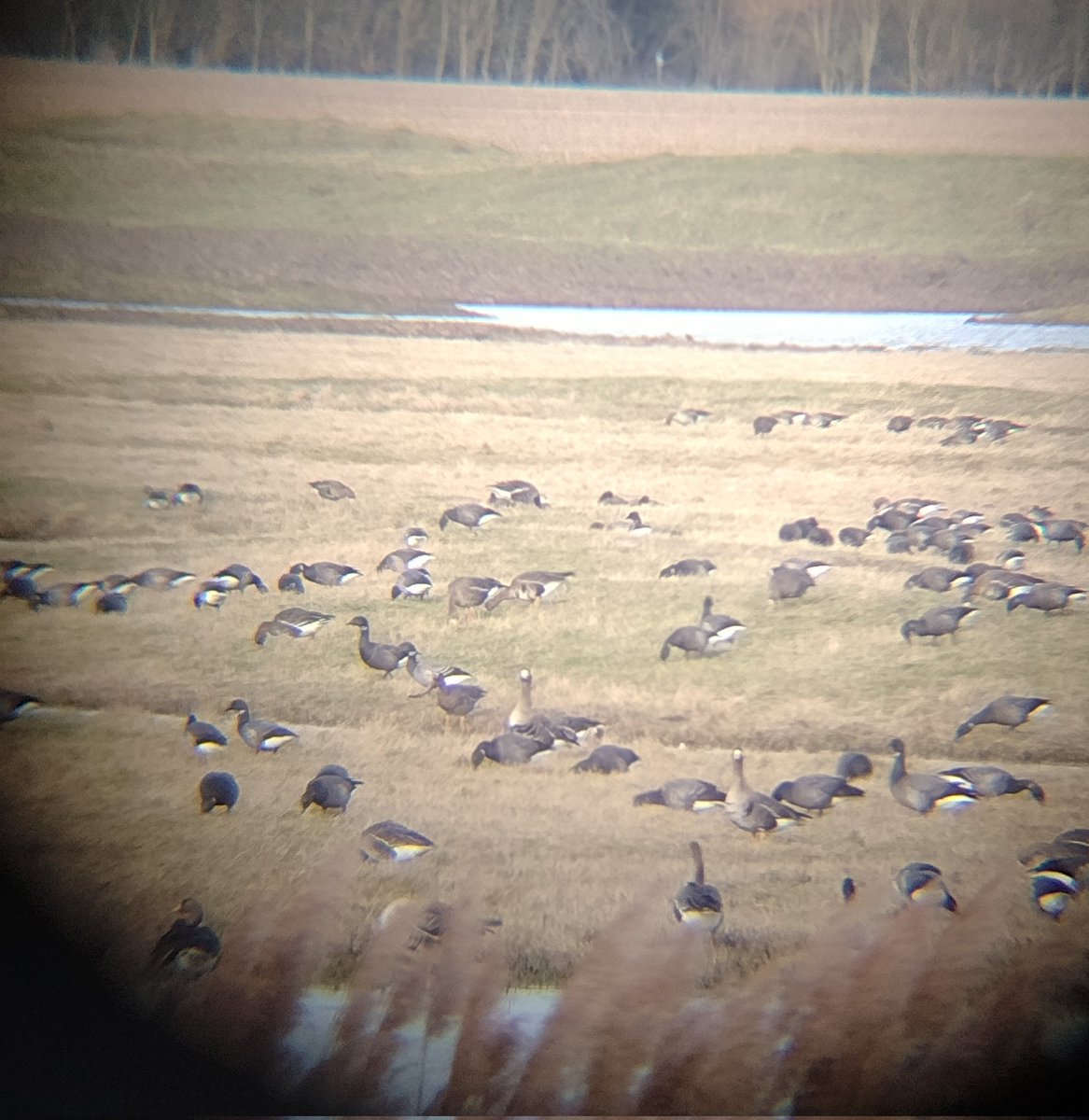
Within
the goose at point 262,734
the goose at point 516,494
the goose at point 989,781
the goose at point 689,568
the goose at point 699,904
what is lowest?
the goose at point 699,904

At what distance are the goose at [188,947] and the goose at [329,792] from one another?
0.96ft

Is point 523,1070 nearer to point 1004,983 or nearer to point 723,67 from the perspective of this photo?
point 1004,983

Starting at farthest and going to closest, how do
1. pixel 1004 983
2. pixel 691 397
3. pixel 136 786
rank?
pixel 691 397
pixel 136 786
pixel 1004 983

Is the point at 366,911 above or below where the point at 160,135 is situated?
below

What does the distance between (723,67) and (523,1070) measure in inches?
94.9

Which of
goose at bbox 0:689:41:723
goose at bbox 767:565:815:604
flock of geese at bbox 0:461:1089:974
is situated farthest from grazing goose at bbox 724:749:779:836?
goose at bbox 0:689:41:723

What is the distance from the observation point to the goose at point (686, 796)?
6.84 ft

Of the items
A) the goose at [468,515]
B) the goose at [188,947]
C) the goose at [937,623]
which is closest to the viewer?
the goose at [188,947]

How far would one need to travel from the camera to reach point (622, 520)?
285 centimetres

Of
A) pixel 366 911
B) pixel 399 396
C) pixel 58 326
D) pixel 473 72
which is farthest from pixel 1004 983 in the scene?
pixel 58 326

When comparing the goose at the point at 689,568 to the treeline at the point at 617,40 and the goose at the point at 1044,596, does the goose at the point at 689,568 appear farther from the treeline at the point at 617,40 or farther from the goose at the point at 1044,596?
the treeline at the point at 617,40

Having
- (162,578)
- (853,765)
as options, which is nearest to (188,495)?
(162,578)

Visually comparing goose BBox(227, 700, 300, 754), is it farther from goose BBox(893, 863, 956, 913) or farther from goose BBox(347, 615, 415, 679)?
goose BBox(893, 863, 956, 913)

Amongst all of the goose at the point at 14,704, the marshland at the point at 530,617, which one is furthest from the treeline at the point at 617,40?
the goose at the point at 14,704
